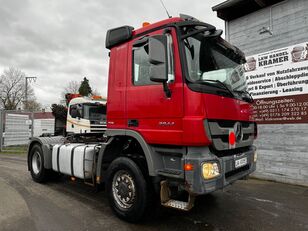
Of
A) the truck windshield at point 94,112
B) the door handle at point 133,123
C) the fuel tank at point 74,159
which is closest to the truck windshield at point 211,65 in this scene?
the door handle at point 133,123

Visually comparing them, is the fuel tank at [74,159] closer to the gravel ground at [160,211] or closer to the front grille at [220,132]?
the gravel ground at [160,211]

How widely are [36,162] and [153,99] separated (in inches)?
192

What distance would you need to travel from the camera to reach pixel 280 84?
7590 mm

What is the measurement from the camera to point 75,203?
5.37 metres

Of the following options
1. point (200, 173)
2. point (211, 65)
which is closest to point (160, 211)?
point (200, 173)

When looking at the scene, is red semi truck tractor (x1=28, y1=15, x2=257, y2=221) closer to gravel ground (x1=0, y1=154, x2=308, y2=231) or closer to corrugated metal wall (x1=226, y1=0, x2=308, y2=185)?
gravel ground (x1=0, y1=154, x2=308, y2=231)

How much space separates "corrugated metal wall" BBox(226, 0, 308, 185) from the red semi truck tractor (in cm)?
302

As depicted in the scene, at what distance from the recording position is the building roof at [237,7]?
8017 millimetres

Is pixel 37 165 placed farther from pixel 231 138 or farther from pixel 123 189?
pixel 231 138

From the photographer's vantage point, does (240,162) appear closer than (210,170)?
No

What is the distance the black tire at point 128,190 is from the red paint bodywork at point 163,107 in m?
0.57

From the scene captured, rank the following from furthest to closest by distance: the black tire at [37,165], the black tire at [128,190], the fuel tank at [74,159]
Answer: the black tire at [37,165] < the fuel tank at [74,159] < the black tire at [128,190]

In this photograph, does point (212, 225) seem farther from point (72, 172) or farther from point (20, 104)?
point (20, 104)

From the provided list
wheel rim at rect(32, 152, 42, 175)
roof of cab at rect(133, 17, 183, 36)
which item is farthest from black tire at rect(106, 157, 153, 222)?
wheel rim at rect(32, 152, 42, 175)
